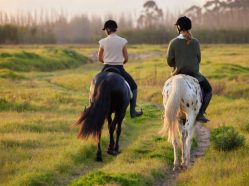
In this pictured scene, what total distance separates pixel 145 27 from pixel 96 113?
64895 mm

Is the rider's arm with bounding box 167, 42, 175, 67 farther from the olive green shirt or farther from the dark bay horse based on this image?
the dark bay horse

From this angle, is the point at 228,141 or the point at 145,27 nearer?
the point at 228,141

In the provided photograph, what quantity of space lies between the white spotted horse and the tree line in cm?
5426

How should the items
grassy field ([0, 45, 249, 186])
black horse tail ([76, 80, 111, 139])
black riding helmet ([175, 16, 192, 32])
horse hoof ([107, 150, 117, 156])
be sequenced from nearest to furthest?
grassy field ([0, 45, 249, 186])
black riding helmet ([175, 16, 192, 32])
black horse tail ([76, 80, 111, 139])
horse hoof ([107, 150, 117, 156])

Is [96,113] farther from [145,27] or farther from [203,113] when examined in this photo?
[145,27]

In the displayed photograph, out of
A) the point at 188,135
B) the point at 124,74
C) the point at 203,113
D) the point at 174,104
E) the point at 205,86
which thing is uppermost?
the point at 124,74

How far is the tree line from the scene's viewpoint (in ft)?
216

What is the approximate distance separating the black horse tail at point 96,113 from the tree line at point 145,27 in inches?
2094

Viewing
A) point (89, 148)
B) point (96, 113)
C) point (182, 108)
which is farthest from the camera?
point (89, 148)

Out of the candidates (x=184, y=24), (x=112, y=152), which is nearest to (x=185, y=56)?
(x=184, y=24)

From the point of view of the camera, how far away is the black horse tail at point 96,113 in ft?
31.2

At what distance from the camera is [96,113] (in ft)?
31.5

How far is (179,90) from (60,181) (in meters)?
2.53

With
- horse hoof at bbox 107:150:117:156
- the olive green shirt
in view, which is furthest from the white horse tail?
horse hoof at bbox 107:150:117:156
